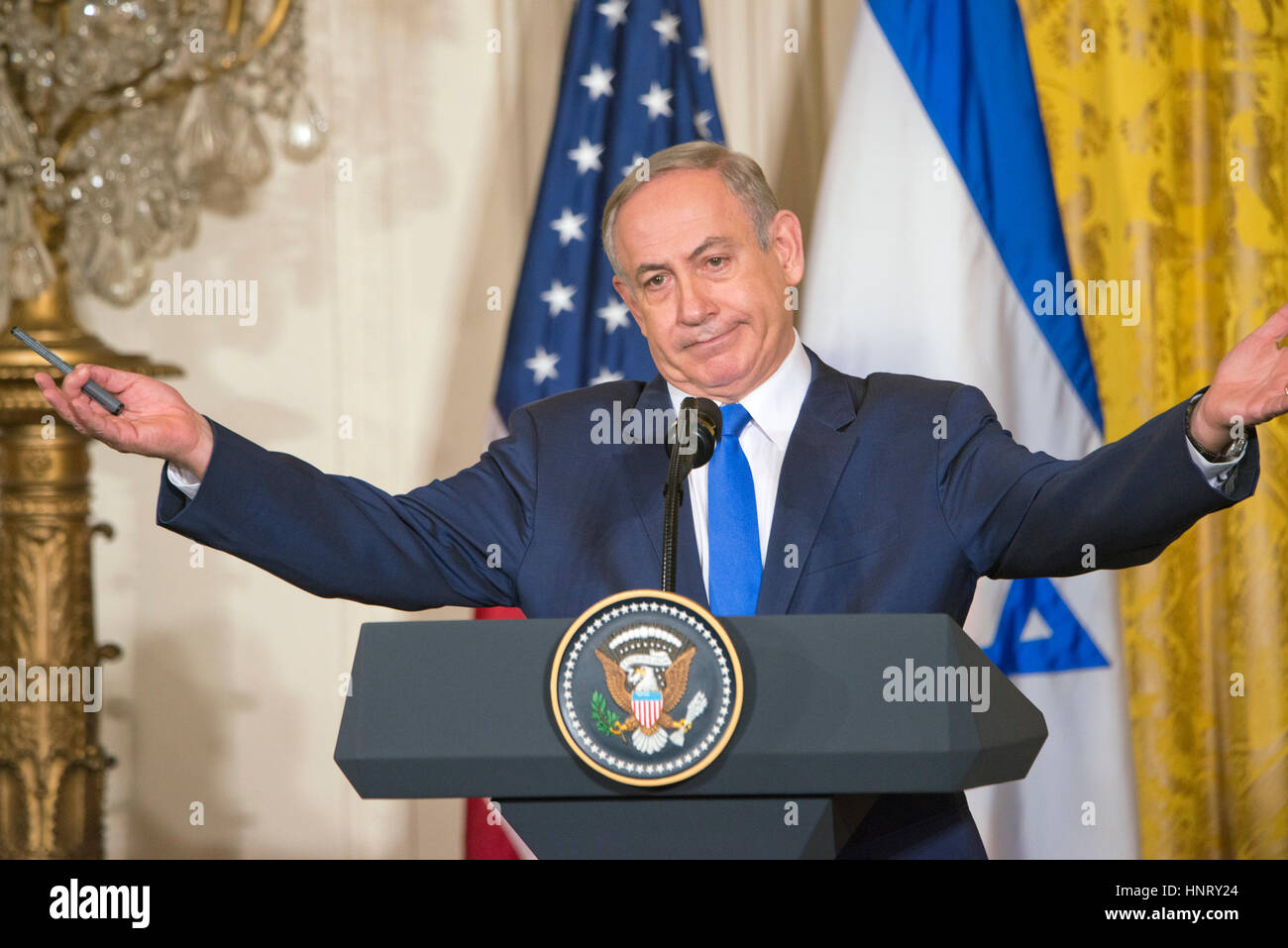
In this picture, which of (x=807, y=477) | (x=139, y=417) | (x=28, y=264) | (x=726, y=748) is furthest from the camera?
A: (x=28, y=264)

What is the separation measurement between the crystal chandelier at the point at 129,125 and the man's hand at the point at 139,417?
197cm

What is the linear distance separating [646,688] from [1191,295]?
256 cm

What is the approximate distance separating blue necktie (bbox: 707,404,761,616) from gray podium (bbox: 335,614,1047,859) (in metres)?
0.40

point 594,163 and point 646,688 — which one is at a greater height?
point 594,163

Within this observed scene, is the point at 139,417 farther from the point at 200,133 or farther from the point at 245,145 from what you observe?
the point at 245,145

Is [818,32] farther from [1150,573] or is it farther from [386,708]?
[386,708]

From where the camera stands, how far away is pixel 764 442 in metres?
1.81

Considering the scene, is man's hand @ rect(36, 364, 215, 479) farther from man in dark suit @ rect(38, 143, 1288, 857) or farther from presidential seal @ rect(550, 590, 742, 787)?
presidential seal @ rect(550, 590, 742, 787)

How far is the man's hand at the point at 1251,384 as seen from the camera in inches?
48.7

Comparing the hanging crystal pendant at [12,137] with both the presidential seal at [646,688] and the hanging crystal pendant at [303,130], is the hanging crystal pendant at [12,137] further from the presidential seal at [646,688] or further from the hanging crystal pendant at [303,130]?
the presidential seal at [646,688]

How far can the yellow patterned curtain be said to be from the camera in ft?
10.4

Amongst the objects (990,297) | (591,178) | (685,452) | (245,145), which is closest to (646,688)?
(685,452)

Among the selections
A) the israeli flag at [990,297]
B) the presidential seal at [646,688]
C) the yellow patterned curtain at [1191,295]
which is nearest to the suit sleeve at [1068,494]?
the presidential seal at [646,688]

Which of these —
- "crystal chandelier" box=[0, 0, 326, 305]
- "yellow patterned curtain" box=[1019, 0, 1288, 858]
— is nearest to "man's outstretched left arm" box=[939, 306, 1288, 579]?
"yellow patterned curtain" box=[1019, 0, 1288, 858]
